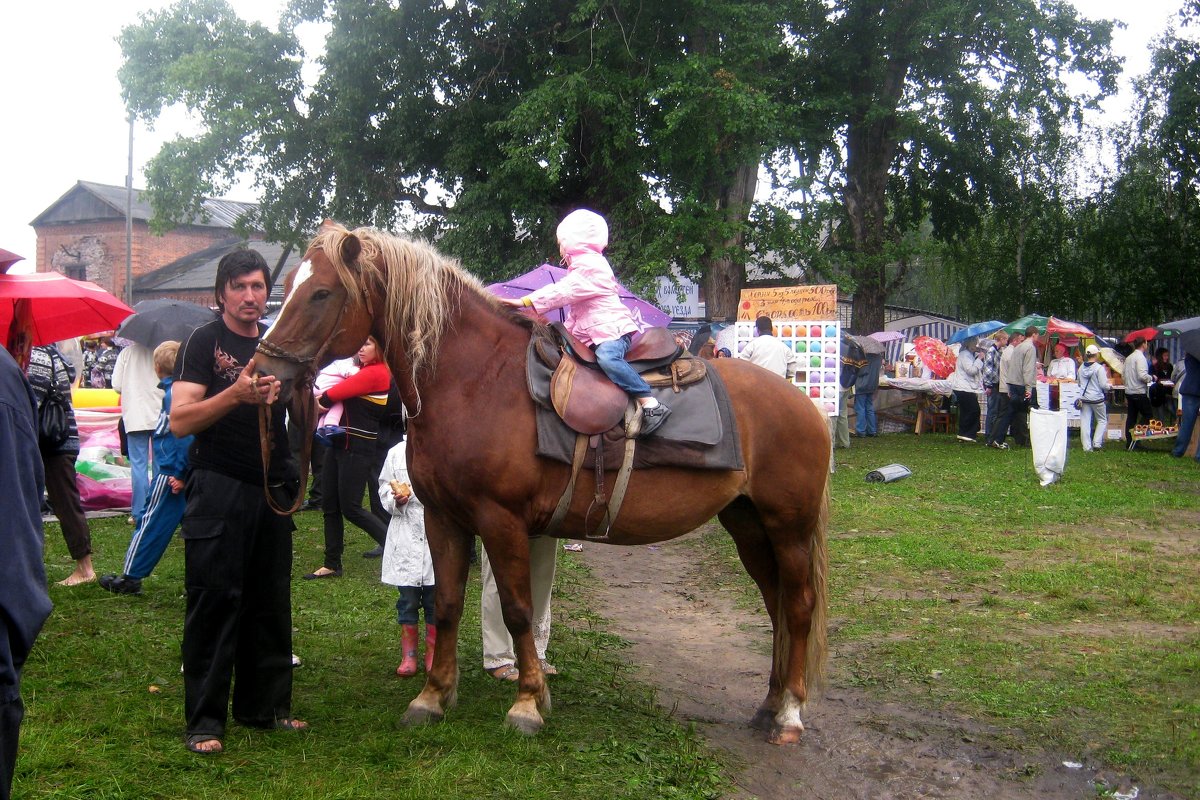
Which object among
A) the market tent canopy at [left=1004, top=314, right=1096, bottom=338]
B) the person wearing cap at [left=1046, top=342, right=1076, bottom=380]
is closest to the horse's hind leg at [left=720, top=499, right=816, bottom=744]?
the person wearing cap at [left=1046, top=342, right=1076, bottom=380]

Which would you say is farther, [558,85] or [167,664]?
[558,85]

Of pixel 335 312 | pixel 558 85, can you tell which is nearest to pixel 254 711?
pixel 335 312

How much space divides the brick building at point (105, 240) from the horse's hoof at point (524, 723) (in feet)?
136

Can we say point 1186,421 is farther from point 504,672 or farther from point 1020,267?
point 1020,267

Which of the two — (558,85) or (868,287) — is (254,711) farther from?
(868,287)

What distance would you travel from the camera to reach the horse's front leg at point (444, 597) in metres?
4.45

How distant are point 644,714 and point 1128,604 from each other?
415 cm

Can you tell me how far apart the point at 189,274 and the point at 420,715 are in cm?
4095

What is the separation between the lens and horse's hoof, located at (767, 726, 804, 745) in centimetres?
456

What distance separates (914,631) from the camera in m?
6.29

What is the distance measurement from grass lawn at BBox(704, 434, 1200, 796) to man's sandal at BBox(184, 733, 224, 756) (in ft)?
10.7

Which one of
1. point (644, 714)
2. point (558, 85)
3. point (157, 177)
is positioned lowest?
point (644, 714)

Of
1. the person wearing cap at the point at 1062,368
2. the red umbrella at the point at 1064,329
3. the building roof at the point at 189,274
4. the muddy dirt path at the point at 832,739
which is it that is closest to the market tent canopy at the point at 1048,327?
the red umbrella at the point at 1064,329

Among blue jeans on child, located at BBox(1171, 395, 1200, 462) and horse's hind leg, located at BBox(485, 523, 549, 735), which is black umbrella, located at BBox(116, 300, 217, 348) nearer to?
horse's hind leg, located at BBox(485, 523, 549, 735)
